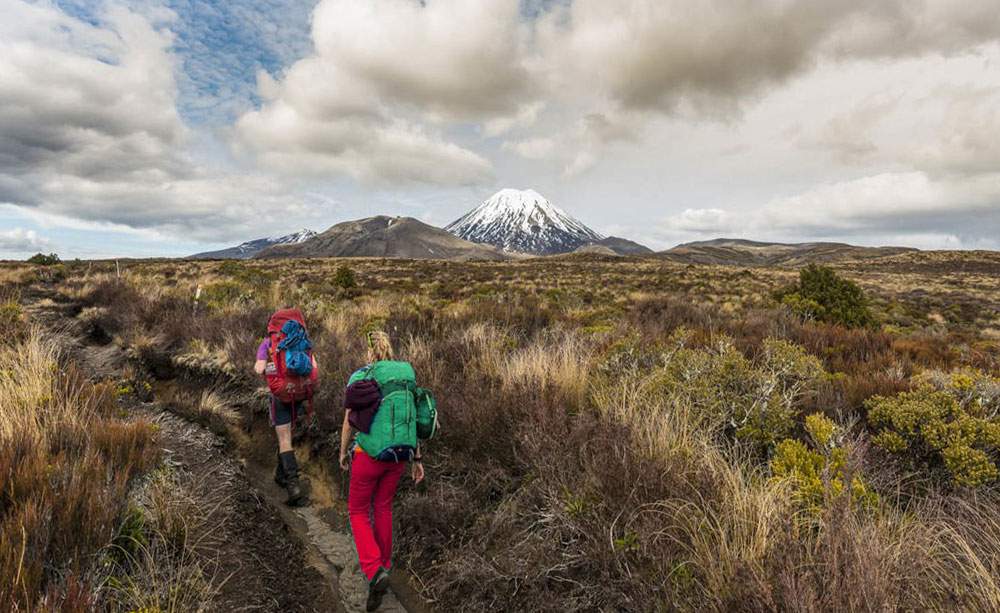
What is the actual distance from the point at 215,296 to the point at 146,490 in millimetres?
11927

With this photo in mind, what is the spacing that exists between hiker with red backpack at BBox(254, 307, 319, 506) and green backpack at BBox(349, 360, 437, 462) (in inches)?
68.9

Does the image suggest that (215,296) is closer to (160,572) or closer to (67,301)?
(67,301)

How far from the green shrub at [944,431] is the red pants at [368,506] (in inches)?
155

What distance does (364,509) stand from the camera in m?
3.60

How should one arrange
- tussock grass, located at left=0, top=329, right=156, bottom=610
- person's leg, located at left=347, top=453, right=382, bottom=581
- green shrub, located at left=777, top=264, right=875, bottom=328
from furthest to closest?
green shrub, located at left=777, top=264, right=875, bottom=328 → person's leg, located at left=347, top=453, right=382, bottom=581 → tussock grass, located at left=0, top=329, right=156, bottom=610

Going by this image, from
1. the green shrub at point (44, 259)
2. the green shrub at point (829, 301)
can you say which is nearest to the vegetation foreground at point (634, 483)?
the green shrub at point (829, 301)

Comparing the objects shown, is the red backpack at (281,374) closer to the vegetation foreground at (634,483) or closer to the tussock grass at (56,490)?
the vegetation foreground at (634,483)

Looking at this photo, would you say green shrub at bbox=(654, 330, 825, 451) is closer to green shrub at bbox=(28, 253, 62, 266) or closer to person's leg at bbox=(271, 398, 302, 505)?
person's leg at bbox=(271, 398, 302, 505)

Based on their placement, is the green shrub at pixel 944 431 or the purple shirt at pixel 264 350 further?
the purple shirt at pixel 264 350

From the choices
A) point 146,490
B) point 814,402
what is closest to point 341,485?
point 146,490

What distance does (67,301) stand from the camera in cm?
1314

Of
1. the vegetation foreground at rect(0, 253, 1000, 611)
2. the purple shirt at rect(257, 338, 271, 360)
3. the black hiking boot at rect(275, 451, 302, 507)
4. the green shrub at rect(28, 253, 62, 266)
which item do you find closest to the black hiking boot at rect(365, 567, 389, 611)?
the vegetation foreground at rect(0, 253, 1000, 611)

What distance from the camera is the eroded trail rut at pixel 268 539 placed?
3316 mm

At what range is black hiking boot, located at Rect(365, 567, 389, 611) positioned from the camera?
336cm
